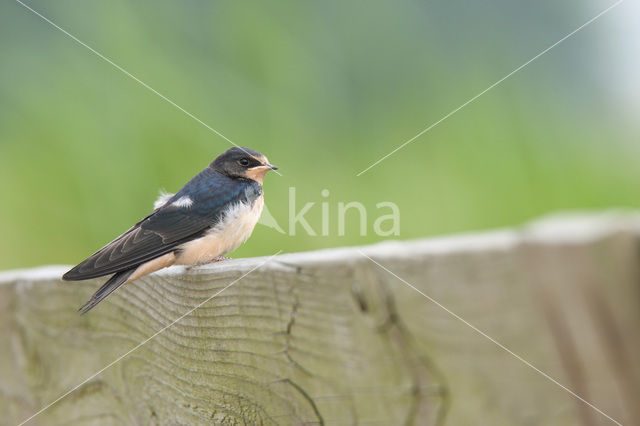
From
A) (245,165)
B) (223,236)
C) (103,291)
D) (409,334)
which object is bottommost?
(409,334)

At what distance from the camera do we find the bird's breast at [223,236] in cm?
250

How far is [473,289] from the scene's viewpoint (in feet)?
2.75

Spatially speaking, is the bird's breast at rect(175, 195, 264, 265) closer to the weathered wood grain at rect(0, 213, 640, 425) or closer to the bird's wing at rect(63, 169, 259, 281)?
the bird's wing at rect(63, 169, 259, 281)

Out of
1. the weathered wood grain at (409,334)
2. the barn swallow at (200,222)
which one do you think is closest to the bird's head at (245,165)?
the barn swallow at (200,222)

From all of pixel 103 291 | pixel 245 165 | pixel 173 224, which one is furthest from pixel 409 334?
pixel 245 165

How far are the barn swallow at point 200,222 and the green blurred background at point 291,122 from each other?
10.9 inches

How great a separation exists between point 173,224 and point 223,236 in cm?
18

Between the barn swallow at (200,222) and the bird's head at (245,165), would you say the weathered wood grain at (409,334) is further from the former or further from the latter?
the bird's head at (245,165)

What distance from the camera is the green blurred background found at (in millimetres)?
3123

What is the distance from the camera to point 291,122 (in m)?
3.42

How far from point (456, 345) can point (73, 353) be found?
1309 millimetres

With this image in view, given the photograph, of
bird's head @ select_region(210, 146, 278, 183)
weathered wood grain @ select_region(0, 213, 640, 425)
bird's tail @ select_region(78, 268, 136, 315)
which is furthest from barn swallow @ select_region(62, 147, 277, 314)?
weathered wood grain @ select_region(0, 213, 640, 425)

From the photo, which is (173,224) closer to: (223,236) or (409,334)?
(223,236)

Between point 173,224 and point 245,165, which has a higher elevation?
point 245,165
